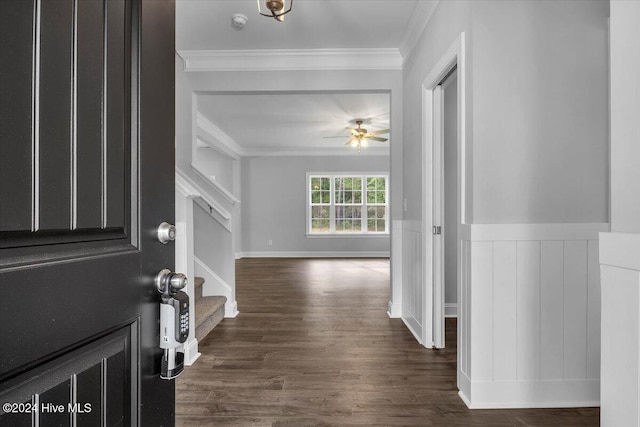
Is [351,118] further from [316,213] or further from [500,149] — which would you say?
[500,149]

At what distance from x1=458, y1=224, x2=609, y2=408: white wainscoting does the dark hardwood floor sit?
0.11 metres

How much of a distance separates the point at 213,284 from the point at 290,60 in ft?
7.37

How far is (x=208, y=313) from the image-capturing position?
11.0 feet

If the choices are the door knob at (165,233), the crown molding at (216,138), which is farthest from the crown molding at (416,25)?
the crown molding at (216,138)

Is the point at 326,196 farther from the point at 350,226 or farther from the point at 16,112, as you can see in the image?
the point at 16,112

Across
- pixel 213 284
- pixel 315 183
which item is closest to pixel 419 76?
pixel 213 284

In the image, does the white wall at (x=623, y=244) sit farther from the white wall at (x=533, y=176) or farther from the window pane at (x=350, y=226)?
the window pane at (x=350, y=226)

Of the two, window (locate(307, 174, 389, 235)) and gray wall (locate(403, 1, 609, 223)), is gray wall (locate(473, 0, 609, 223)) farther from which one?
window (locate(307, 174, 389, 235))

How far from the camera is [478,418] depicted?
6.52 feet

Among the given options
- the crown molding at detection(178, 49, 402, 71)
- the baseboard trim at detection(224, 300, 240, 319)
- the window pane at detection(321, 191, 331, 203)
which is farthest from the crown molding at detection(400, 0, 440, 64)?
the window pane at detection(321, 191, 331, 203)

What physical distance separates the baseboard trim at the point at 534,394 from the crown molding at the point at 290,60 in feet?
9.34

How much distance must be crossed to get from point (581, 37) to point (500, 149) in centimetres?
72

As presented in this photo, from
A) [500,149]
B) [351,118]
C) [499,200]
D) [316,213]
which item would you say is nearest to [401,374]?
[499,200]

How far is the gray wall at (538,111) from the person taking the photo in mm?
2088
